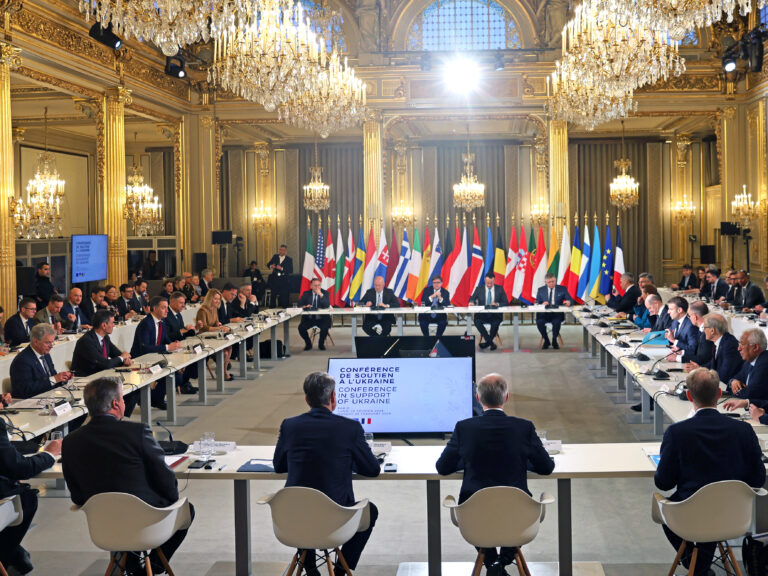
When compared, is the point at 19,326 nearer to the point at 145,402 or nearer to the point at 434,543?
the point at 145,402

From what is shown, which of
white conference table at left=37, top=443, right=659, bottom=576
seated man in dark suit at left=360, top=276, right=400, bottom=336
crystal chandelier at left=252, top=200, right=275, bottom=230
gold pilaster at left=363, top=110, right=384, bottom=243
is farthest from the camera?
crystal chandelier at left=252, top=200, right=275, bottom=230

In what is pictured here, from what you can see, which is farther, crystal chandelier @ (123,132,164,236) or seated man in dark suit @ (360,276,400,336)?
crystal chandelier @ (123,132,164,236)

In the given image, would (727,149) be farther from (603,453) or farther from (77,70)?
(603,453)

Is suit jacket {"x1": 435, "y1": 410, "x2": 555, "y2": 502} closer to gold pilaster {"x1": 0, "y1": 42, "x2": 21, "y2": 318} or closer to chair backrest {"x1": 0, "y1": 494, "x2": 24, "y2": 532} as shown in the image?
chair backrest {"x1": 0, "y1": 494, "x2": 24, "y2": 532}

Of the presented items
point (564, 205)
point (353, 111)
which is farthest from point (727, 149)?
point (353, 111)

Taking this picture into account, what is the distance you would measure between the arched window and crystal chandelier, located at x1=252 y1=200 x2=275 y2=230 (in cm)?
635

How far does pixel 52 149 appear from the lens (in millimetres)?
18766

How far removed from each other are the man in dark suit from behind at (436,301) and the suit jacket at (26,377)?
287 inches

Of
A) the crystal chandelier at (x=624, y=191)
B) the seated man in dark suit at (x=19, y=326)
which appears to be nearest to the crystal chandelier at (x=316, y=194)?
the crystal chandelier at (x=624, y=191)

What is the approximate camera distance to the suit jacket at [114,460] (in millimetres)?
3926

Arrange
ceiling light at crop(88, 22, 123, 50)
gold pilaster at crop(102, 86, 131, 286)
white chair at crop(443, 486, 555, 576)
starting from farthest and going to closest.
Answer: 1. gold pilaster at crop(102, 86, 131, 286)
2. ceiling light at crop(88, 22, 123, 50)
3. white chair at crop(443, 486, 555, 576)

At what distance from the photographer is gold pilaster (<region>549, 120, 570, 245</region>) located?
15898 millimetres

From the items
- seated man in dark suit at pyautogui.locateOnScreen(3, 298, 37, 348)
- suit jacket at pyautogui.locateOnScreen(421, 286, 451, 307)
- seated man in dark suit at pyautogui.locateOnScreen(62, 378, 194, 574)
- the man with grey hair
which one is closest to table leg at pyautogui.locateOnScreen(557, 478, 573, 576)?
seated man in dark suit at pyautogui.locateOnScreen(62, 378, 194, 574)

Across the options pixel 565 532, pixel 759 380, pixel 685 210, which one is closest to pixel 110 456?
pixel 565 532
